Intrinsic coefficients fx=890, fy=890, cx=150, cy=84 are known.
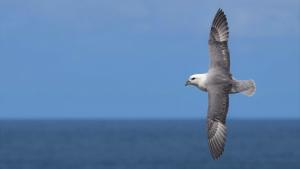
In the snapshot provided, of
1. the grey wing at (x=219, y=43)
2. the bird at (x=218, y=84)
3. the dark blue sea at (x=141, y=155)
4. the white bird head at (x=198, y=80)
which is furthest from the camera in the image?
the dark blue sea at (x=141, y=155)

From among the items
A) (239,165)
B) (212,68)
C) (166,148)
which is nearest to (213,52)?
(212,68)

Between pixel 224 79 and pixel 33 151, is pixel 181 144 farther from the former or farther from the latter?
pixel 224 79

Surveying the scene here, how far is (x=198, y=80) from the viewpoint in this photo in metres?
21.4

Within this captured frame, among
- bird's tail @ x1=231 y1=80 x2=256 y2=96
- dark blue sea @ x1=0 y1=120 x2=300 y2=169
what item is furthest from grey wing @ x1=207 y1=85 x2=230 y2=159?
dark blue sea @ x1=0 y1=120 x2=300 y2=169

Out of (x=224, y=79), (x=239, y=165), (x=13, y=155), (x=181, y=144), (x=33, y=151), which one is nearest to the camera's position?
(x=224, y=79)

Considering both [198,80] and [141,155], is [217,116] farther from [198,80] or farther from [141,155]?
[141,155]

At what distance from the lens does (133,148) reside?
16738cm

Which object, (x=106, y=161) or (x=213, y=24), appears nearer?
(x=213, y=24)

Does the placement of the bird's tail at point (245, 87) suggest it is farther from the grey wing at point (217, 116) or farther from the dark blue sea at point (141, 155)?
the dark blue sea at point (141, 155)

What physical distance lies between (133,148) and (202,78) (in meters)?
147

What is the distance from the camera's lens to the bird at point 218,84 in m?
21.1

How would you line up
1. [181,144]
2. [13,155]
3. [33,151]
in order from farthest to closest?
1. [181,144]
2. [33,151]
3. [13,155]

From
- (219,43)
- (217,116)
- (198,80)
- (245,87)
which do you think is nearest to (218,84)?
(198,80)

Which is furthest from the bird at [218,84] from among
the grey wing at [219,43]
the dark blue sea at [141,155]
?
the dark blue sea at [141,155]
